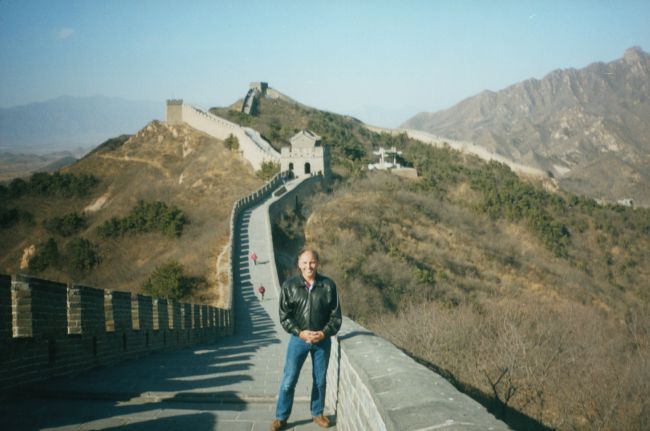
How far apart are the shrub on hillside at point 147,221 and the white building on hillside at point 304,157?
918 centimetres

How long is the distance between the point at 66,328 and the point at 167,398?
5.82 feet

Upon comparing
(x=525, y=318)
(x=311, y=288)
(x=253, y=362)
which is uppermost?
(x=311, y=288)

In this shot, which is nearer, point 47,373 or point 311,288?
point 311,288

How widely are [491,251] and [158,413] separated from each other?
33.0 m

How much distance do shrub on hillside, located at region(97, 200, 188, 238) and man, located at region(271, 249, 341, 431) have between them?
3080cm

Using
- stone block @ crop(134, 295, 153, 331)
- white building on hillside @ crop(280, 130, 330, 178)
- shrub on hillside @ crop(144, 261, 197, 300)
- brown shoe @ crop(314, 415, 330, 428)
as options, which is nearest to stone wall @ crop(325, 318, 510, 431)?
brown shoe @ crop(314, 415, 330, 428)

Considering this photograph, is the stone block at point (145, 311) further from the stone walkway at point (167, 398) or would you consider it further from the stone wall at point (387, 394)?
the stone wall at point (387, 394)

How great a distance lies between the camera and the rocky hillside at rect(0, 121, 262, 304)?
27.9 meters

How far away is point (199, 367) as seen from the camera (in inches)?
266

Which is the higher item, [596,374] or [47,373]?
[47,373]

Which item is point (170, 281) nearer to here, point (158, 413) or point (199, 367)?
point (199, 367)

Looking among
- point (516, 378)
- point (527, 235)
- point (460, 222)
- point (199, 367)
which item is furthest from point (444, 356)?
point (527, 235)

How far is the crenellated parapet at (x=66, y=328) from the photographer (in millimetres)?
4930

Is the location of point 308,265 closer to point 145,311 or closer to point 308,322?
point 308,322
